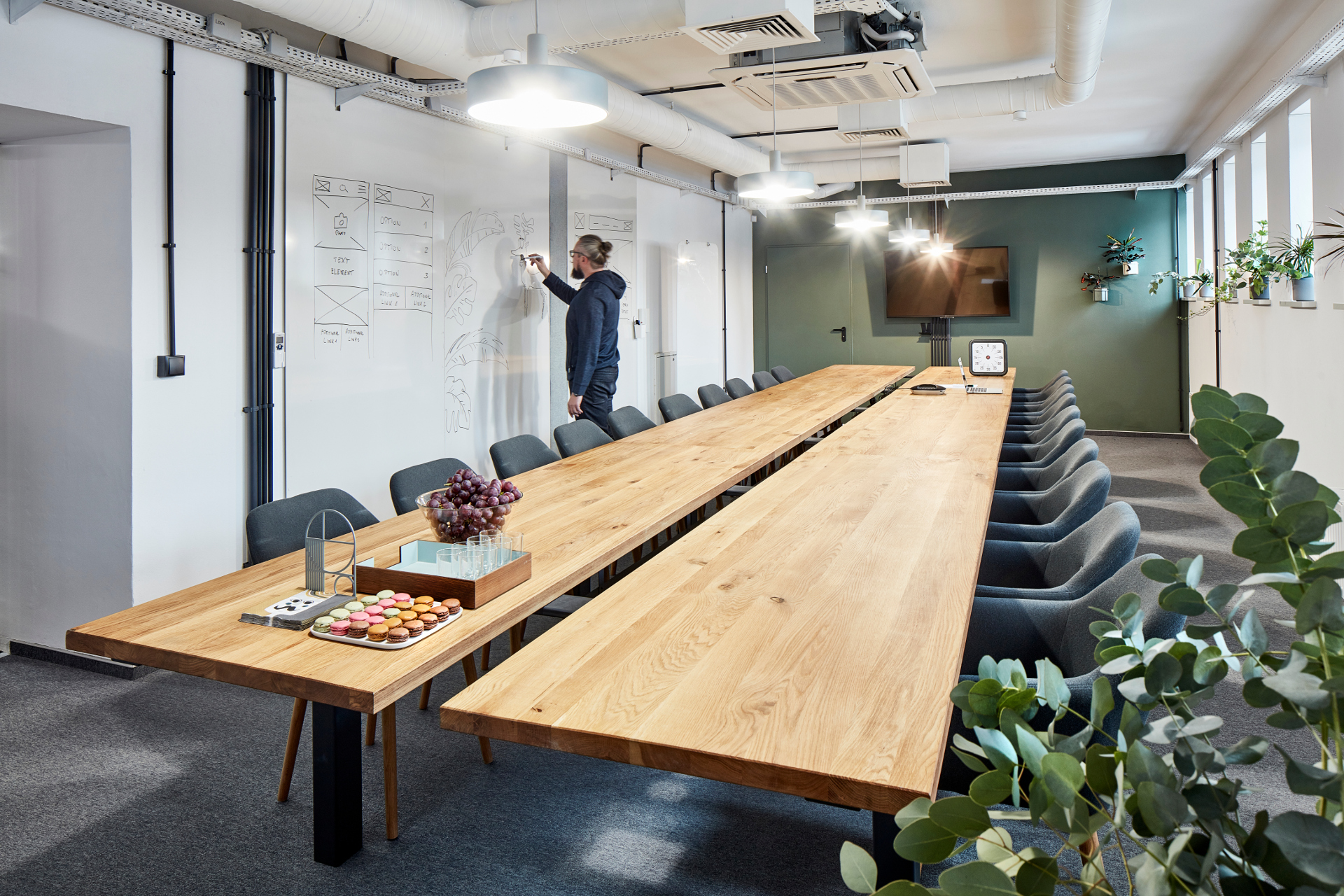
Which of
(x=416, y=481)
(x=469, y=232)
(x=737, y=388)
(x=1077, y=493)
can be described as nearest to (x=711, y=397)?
(x=737, y=388)

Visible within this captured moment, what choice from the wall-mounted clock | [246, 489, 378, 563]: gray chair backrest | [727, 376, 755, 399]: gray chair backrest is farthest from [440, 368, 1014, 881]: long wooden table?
the wall-mounted clock

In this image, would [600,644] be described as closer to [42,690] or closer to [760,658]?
[760,658]

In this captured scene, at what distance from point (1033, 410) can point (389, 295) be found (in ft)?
16.8

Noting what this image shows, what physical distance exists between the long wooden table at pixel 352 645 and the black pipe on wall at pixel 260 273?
5.27ft

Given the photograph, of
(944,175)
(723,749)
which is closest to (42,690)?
(723,749)

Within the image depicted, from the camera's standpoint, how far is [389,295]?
17.8 ft

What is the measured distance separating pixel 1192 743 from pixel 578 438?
13.7 feet

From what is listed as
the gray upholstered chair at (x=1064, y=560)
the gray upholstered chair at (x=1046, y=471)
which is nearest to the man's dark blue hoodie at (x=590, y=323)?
the gray upholstered chair at (x=1046, y=471)

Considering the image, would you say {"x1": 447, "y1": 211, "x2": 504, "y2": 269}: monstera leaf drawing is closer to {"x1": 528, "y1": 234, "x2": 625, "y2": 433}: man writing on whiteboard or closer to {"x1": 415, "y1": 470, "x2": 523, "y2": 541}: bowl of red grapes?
{"x1": 528, "y1": 234, "x2": 625, "y2": 433}: man writing on whiteboard

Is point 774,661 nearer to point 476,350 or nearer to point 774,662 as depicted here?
point 774,662

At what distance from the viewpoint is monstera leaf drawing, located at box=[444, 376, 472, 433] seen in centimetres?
598

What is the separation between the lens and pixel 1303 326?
5.90 metres

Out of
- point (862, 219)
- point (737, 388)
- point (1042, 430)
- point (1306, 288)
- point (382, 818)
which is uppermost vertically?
point (862, 219)

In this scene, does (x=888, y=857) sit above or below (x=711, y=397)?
below
